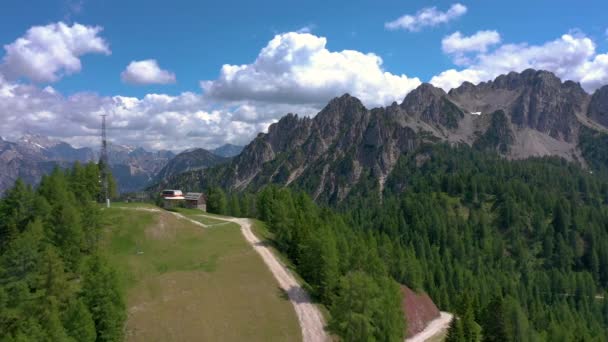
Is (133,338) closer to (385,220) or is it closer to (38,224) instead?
(38,224)

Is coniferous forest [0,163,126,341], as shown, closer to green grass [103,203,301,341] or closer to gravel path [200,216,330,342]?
green grass [103,203,301,341]

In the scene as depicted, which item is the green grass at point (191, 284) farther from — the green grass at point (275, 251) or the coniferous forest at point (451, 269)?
the coniferous forest at point (451, 269)

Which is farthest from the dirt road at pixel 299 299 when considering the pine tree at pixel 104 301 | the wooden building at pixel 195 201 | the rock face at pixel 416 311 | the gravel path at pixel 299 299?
the wooden building at pixel 195 201

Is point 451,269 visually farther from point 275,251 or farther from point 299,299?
point 299,299

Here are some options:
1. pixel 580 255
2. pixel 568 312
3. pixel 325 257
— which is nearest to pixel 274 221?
pixel 325 257

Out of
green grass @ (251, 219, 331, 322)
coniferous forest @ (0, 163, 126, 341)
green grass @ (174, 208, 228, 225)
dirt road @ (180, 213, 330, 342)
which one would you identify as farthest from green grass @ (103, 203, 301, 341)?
green grass @ (174, 208, 228, 225)

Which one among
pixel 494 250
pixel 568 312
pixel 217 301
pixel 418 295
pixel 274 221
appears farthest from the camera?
pixel 494 250

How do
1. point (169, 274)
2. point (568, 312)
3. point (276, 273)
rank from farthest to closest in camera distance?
point (568, 312) < point (276, 273) < point (169, 274)
